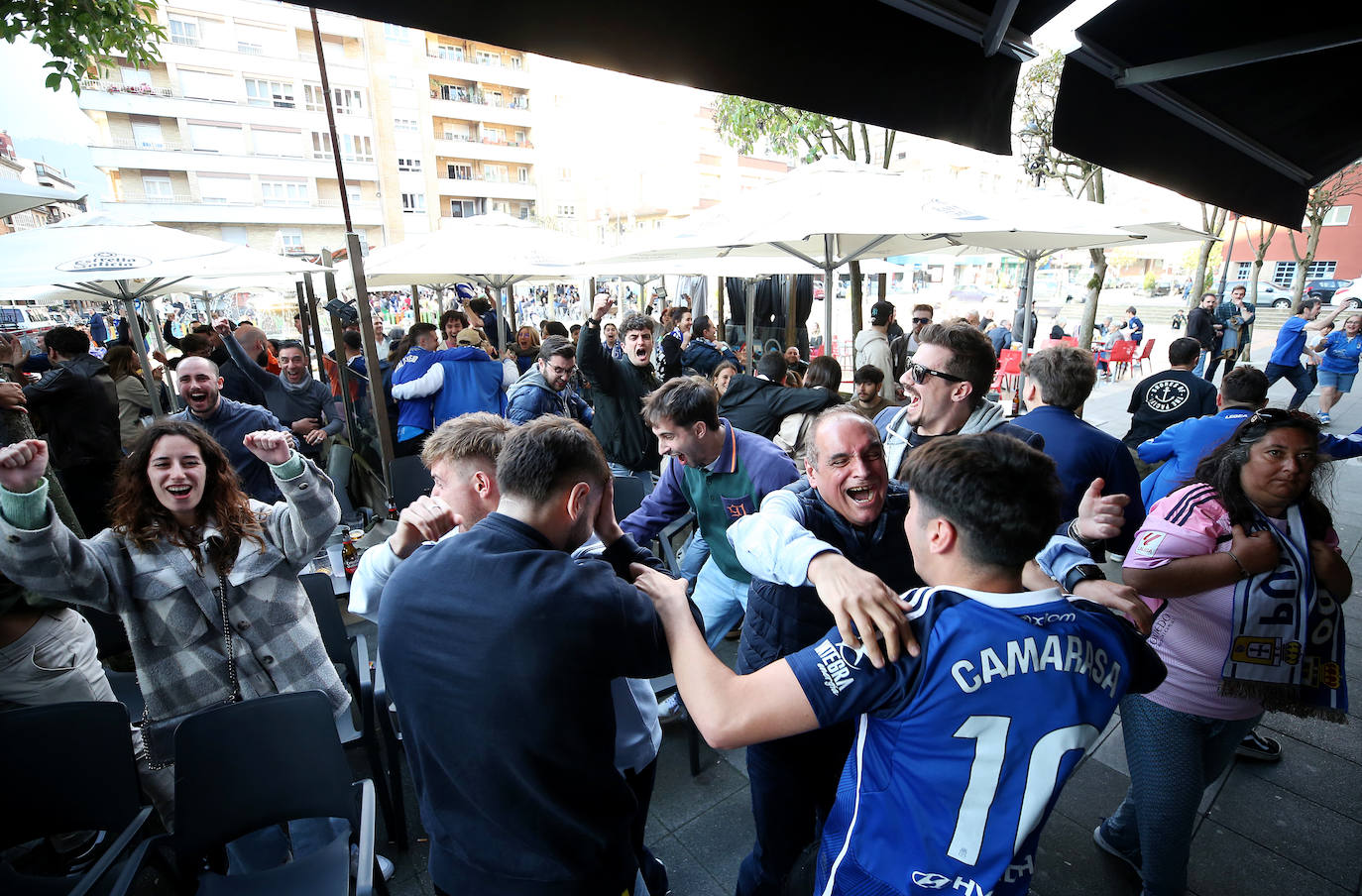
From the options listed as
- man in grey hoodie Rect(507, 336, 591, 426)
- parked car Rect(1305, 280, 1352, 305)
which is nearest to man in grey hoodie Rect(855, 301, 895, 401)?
man in grey hoodie Rect(507, 336, 591, 426)

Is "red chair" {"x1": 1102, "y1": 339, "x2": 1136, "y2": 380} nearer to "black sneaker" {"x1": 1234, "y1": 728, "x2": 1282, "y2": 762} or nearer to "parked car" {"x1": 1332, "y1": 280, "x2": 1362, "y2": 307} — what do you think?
"parked car" {"x1": 1332, "y1": 280, "x2": 1362, "y2": 307}

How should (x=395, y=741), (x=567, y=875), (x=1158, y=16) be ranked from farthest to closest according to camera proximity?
1. (x=395, y=741)
2. (x=1158, y=16)
3. (x=567, y=875)

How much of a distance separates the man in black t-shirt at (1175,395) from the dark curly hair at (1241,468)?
3.37 m

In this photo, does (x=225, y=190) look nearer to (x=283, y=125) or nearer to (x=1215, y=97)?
(x=283, y=125)

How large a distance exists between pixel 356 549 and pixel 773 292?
34.4 feet

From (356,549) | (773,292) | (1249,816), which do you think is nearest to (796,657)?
(1249,816)

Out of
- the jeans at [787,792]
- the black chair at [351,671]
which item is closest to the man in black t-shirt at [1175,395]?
the jeans at [787,792]

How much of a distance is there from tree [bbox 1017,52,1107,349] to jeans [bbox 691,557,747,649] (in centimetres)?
1285

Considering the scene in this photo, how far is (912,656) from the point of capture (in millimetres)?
1213

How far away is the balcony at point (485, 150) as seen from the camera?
41344 mm

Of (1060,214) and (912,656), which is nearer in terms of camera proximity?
(912,656)

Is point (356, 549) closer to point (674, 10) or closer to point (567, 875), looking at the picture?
point (567, 875)

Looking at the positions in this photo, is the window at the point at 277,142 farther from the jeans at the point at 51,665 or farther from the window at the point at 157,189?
the jeans at the point at 51,665

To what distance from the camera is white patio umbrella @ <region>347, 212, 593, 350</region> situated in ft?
22.2
